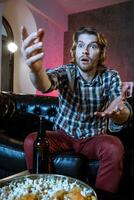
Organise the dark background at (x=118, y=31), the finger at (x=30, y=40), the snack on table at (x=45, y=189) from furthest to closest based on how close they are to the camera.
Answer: the dark background at (x=118, y=31) < the finger at (x=30, y=40) < the snack on table at (x=45, y=189)

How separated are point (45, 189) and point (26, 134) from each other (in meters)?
1.42

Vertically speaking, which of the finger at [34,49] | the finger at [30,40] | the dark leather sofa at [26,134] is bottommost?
the dark leather sofa at [26,134]

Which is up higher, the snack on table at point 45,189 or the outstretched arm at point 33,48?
the outstretched arm at point 33,48

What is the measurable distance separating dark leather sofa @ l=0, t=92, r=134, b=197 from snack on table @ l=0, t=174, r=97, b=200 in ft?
1.67

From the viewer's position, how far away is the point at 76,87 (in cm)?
142

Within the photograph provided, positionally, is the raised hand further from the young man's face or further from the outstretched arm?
the young man's face

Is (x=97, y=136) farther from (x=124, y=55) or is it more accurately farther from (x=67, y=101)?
(x=124, y=55)

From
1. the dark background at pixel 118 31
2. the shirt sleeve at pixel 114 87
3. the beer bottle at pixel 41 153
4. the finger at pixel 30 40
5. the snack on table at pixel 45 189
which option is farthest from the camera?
the dark background at pixel 118 31

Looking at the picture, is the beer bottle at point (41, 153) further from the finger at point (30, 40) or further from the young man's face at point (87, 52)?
the young man's face at point (87, 52)

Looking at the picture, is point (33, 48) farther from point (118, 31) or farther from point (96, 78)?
point (118, 31)

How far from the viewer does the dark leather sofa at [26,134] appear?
1.37m

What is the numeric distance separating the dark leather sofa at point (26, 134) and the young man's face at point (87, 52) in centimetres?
43

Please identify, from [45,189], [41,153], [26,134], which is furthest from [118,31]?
[45,189]

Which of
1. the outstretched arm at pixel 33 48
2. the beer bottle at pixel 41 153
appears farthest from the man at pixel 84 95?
the outstretched arm at pixel 33 48
